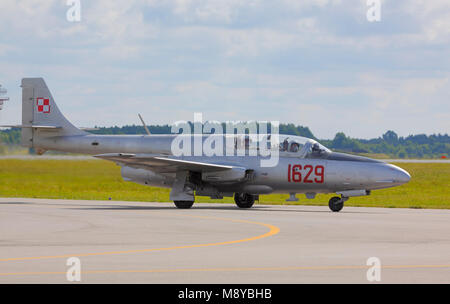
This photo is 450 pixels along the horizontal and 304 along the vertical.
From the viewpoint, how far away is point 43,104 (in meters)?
33.4

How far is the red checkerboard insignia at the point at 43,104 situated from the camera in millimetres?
33375

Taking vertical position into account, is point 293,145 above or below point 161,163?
above

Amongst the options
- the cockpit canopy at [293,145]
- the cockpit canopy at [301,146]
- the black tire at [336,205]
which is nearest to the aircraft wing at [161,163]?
the cockpit canopy at [293,145]

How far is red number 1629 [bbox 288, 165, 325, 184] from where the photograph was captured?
27094 mm

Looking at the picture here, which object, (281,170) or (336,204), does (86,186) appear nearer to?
(281,170)

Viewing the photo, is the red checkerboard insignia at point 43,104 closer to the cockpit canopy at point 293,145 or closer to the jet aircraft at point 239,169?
the jet aircraft at point 239,169

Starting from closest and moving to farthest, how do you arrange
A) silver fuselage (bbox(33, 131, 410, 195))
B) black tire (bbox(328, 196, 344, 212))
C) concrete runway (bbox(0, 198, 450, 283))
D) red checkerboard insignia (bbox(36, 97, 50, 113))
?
concrete runway (bbox(0, 198, 450, 283)), silver fuselage (bbox(33, 131, 410, 195)), black tire (bbox(328, 196, 344, 212)), red checkerboard insignia (bbox(36, 97, 50, 113))

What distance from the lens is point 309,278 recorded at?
10578 mm

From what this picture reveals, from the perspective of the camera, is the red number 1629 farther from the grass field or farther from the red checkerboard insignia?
the red checkerboard insignia

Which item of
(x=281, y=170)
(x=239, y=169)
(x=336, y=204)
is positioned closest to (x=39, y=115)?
(x=239, y=169)

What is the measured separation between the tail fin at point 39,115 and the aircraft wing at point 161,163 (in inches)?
214

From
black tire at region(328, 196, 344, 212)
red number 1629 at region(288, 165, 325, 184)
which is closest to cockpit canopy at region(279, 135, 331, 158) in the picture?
red number 1629 at region(288, 165, 325, 184)

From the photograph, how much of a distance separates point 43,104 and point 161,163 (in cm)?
817

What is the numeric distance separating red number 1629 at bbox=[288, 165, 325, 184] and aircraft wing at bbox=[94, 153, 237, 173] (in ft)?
7.45
